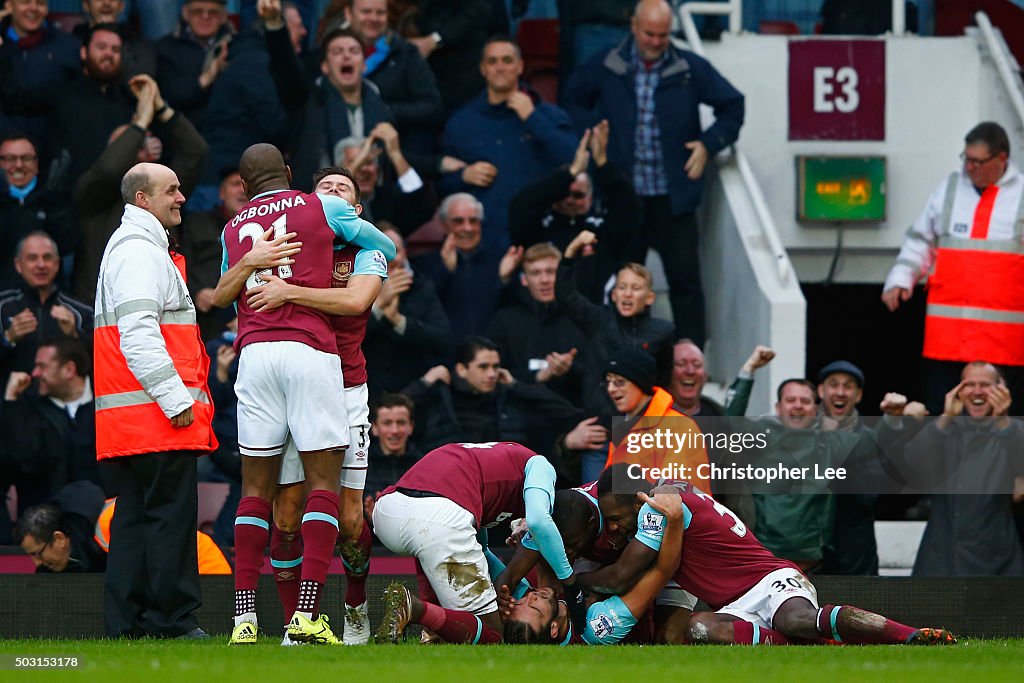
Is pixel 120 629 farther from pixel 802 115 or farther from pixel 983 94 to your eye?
pixel 983 94

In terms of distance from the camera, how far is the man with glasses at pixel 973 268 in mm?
11828

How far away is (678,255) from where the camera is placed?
1276cm

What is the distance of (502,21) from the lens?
13484 millimetres

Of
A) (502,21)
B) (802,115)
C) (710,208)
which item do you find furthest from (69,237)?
(802,115)

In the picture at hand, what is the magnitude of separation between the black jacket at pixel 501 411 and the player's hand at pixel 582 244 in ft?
3.11

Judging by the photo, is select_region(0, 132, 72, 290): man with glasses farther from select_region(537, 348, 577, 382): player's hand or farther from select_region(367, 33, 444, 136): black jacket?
select_region(537, 348, 577, 382): player's hand

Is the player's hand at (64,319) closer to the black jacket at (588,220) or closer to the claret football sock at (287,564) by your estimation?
the black jacket at (588,220)

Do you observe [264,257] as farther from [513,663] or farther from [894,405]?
[894,405]

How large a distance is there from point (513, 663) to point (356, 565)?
1.34 metres

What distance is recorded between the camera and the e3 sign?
13891 mm

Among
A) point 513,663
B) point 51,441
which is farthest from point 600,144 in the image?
point 513,663

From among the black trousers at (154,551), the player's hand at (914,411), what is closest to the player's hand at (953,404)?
the player's hand at (914,411)

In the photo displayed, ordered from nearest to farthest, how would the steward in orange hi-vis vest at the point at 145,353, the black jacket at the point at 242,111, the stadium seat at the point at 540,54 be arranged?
the steward in orange hi-vis vest at the point at 145,353
the black jacket at the point at 242,111
the stadium seat at the point at 540,54

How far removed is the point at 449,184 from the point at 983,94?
4455 mm
